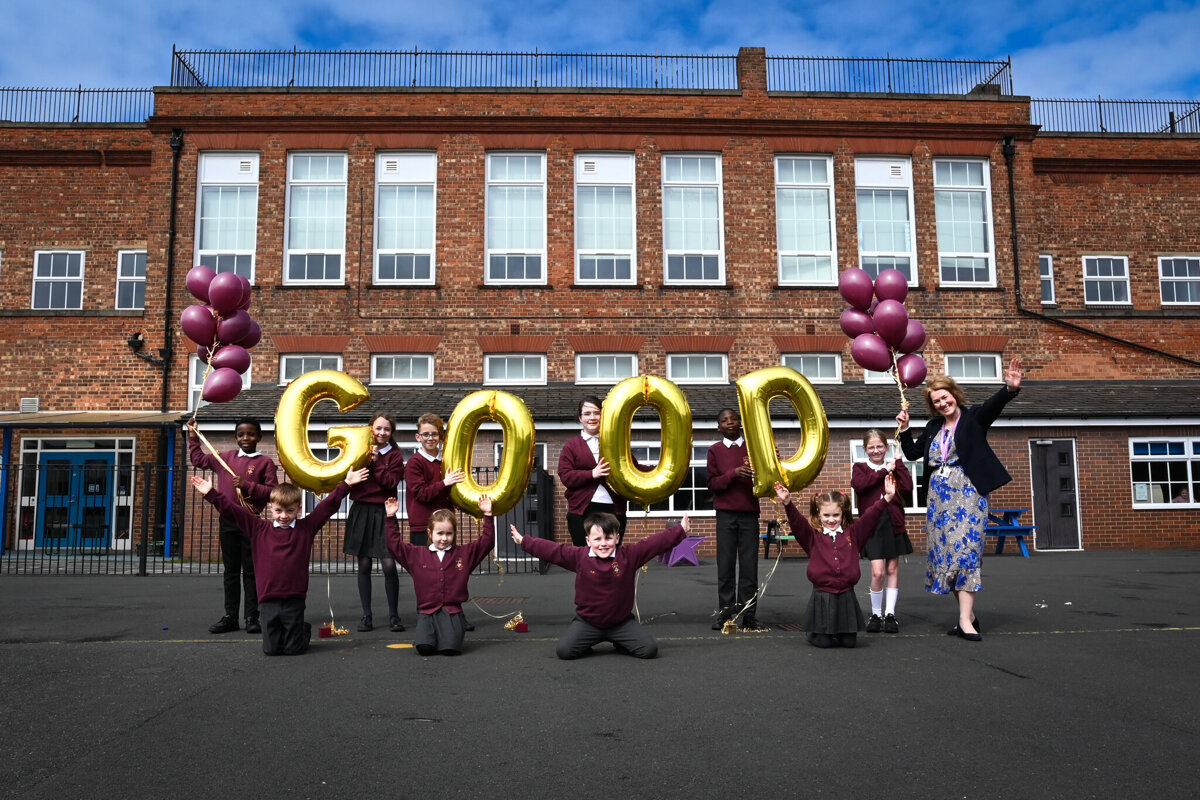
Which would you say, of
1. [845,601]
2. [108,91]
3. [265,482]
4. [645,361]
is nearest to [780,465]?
[845,601]

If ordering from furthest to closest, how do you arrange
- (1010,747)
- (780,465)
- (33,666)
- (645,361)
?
1. (645,361)
2. (780,465)
3. (33,666)
4. (1010,747)

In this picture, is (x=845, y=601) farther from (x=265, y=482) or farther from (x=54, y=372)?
(x=54, y=372)

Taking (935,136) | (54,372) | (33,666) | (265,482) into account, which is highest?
(935,136)

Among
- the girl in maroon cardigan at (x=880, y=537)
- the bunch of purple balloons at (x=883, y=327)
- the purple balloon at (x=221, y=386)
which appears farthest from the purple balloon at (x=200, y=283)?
the girl in maroon cardigan at (x=880, y=537)

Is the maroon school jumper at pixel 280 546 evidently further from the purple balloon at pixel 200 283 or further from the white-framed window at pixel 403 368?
the white-framed window at pixel 403 368

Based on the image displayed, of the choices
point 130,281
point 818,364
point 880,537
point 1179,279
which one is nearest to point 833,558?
point 880,537

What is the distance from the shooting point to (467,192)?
67.6 feet

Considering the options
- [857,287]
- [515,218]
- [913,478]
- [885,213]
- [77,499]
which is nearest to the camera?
[857,287]

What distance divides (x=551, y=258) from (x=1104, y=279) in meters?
14.4

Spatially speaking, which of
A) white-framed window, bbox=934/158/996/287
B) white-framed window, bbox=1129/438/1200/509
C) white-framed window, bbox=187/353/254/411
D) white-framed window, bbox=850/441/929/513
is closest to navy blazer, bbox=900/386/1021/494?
white-framed window, bbox=850/441/929/513

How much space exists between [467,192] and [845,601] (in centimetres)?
1603

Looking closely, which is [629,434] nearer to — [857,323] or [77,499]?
[857,323]

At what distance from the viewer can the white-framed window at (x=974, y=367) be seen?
20859 millimetres

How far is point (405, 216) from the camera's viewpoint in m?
20.7
